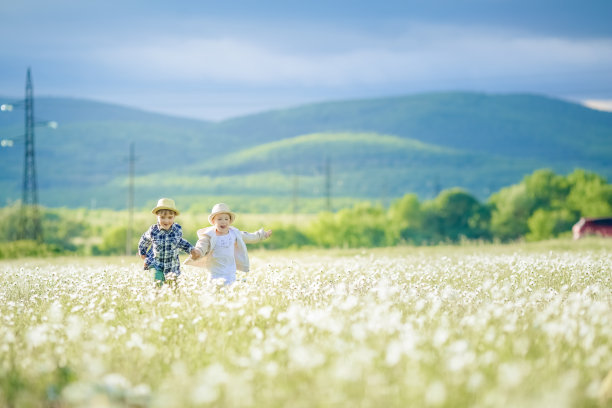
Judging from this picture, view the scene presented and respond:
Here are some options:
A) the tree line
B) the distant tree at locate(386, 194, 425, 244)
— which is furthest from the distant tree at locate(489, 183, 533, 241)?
the distant tree at locate(386, 194, 425, 244)

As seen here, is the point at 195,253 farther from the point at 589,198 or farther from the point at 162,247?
the point at 589,198

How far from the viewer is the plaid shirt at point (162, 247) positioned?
11742 millimetres

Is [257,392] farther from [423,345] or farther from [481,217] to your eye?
[481,217]

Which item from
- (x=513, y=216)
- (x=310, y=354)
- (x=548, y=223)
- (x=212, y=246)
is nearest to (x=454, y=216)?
(x=513, y=216)

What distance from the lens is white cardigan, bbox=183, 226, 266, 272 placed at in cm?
1195

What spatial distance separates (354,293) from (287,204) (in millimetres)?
170220

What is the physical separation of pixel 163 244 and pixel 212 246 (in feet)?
2.63

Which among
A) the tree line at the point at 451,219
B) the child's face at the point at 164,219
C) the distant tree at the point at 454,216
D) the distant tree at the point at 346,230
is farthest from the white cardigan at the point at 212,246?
the distant tree at the point at 454,216

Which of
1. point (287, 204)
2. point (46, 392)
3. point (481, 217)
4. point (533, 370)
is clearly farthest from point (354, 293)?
point (287, 204)

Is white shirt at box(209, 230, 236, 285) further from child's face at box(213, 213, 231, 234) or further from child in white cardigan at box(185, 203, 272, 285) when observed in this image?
child's face at box(213, 213, 231, 234)

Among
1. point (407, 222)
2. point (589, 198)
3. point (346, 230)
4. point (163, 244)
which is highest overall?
point (163, 244)

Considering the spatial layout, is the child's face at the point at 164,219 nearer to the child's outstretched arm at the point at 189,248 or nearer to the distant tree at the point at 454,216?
the child's outstretched arm at the point at 189,248

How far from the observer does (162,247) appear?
1175 centimetres

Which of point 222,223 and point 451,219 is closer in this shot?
point 222,223
